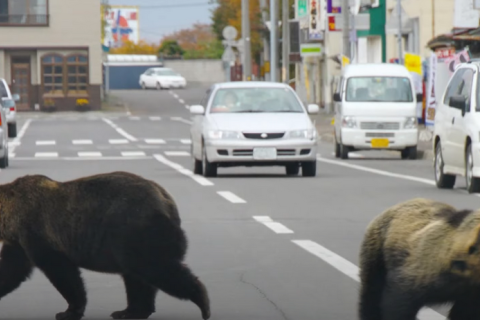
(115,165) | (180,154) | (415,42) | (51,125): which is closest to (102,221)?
(115,165)

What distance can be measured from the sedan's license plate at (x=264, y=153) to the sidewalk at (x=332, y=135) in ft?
26.8

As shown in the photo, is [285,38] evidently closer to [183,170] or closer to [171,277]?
[183,170]

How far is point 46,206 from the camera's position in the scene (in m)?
7.39

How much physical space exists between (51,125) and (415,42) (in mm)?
15270

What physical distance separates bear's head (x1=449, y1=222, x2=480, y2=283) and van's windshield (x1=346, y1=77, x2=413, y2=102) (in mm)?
23915

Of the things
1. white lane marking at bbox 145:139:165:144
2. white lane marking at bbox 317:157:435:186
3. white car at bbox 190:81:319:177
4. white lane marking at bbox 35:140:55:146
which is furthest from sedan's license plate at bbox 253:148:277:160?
white lane marking at bbox 145:139:165:144

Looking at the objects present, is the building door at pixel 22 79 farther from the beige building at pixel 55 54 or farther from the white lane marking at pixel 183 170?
the white lane marking at pixel 183 170

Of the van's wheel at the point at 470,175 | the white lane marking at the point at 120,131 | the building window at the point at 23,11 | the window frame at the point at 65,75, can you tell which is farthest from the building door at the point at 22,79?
the van's wheel at the point at 470,175

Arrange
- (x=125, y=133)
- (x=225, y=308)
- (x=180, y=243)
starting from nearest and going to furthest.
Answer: (x=180, y=243)
(x=225, y=308)
(x=125, y=133)

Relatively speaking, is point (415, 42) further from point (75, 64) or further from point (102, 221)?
point (102, 221)

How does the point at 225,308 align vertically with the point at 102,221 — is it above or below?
below

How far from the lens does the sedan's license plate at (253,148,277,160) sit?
21.0 metres

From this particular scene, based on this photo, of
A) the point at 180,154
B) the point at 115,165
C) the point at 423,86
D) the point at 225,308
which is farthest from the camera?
the point at 423,86

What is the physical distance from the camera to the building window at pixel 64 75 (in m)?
71.1
